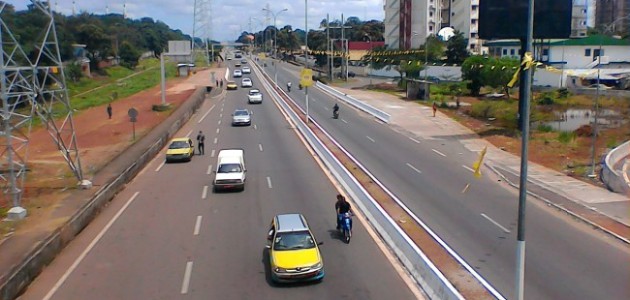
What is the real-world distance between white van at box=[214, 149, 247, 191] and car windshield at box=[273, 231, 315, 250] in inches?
412

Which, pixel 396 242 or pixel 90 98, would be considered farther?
pixel 90 98

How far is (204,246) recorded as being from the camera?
62.0ft

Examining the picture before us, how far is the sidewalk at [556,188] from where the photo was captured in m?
21.9

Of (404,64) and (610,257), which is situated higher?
(404,64)

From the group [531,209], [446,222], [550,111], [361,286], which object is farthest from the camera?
[550,111]

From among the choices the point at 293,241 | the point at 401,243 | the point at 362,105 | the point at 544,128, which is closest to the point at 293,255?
the point at 293,241

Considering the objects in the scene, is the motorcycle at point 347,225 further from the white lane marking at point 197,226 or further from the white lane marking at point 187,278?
the white lane marking at point 197,226

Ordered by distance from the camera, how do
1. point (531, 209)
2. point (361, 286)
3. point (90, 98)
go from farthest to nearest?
point (90, 98) < point (531, 209) < point (361, 286)

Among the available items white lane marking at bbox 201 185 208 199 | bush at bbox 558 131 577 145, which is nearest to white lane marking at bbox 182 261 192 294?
white lane marking at bbox 201 185 208 199

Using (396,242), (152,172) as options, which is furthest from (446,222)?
(152,172)

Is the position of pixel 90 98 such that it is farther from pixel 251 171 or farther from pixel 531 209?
pixel 531 209

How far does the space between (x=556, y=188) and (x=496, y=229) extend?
852 cm

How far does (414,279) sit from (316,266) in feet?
8.27

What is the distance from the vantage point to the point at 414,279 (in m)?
15.6
